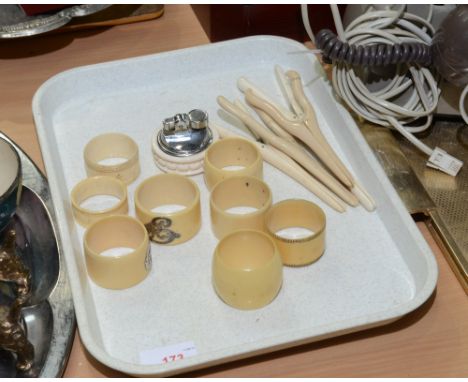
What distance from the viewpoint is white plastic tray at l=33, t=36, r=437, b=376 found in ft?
1.96

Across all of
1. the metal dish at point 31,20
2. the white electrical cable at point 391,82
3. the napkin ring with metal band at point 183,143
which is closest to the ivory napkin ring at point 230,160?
the napkin ring with metal band at point 183,143

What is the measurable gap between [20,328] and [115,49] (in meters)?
0.46

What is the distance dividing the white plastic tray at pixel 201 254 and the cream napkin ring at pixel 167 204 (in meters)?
0.02

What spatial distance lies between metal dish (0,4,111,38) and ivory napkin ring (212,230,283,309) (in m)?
0.43

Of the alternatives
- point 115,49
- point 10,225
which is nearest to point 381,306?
point 10,225

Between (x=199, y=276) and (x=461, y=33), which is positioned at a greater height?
(x=461, y=33)

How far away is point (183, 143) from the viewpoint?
741mm

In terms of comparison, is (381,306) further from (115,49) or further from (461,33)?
(115,49)

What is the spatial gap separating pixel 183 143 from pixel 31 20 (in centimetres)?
31

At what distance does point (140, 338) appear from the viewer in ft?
1.98

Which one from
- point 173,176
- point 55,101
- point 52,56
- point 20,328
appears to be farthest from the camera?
point 52,56

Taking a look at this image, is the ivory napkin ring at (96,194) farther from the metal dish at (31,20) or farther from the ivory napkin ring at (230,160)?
the metal dish at (31,20)

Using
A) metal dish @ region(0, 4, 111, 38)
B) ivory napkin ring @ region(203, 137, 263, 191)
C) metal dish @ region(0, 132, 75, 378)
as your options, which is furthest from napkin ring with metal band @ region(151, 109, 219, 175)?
metal dish @ region(0, 4, 111, 38)

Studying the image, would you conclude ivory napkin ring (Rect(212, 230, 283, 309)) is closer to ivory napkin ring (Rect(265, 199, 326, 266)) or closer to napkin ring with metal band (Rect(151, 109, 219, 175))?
ivory napkin ring (Rect(265, 199, 326, 266))
